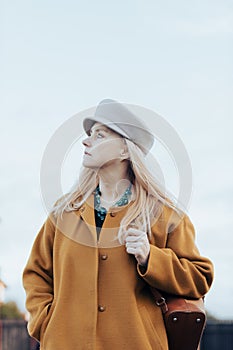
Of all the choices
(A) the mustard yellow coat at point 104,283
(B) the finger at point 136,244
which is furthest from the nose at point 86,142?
(B) the finger at point 136,244

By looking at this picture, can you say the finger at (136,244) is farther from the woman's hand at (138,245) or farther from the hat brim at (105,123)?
the hat brim at (105,123)

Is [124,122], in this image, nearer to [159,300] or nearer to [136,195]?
[136,195]

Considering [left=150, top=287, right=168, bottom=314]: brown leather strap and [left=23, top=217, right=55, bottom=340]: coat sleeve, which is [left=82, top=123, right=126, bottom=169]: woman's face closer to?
[left=23, top=217, right=55, bottom=340]: coat sleeve

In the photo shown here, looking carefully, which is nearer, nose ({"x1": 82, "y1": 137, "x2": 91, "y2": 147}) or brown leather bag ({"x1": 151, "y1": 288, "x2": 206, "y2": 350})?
brown leather bag ({"x1": 151, "y1": 288, "x2": 206, "y2": 350})

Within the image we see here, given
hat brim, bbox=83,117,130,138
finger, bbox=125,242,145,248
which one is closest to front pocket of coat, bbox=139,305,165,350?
finger, bbox=125,242,145,248

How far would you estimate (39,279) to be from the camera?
4.50 m

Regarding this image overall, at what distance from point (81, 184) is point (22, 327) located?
1228 cm

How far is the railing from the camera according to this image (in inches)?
623

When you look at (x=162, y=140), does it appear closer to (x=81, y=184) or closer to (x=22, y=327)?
(x=81, y=184)

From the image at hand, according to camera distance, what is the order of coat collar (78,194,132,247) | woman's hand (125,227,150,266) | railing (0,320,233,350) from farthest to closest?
railing (0,320,233,350), coat collar (78,194,132,247), woman's hand (125,227,150,266)

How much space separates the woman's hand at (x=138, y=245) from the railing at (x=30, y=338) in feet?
37.7

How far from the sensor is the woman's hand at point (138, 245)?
429 centimetres

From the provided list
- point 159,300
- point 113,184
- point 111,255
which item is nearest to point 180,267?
point 159,300

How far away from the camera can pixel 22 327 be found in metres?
16.6
